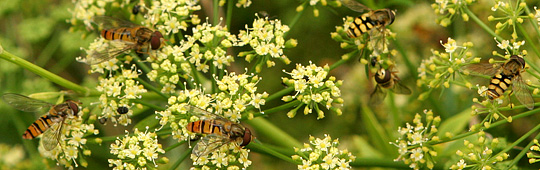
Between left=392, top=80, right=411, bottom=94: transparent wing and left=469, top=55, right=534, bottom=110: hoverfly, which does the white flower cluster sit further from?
left=469, top=55, right=534, bottom=110: hoverfly

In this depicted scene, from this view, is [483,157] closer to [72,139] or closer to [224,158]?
[224,158]

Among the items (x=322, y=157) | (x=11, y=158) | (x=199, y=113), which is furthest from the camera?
(x=11, y=158)

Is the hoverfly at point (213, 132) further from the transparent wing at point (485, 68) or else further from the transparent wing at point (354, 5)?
the transparent wing at point (485, 68)

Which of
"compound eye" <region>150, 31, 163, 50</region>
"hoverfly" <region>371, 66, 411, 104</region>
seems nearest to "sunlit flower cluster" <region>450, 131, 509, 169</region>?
"hoverfly" <region>371, 66, 411, 104</region>

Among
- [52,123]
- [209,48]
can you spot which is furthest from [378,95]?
[52,123]

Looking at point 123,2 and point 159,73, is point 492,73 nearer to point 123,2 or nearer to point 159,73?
point 159,73

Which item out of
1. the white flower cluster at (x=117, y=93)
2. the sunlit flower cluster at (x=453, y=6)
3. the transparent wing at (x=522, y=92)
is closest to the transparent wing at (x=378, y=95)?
the sunlit flower cluster at (x=453, y=6)
